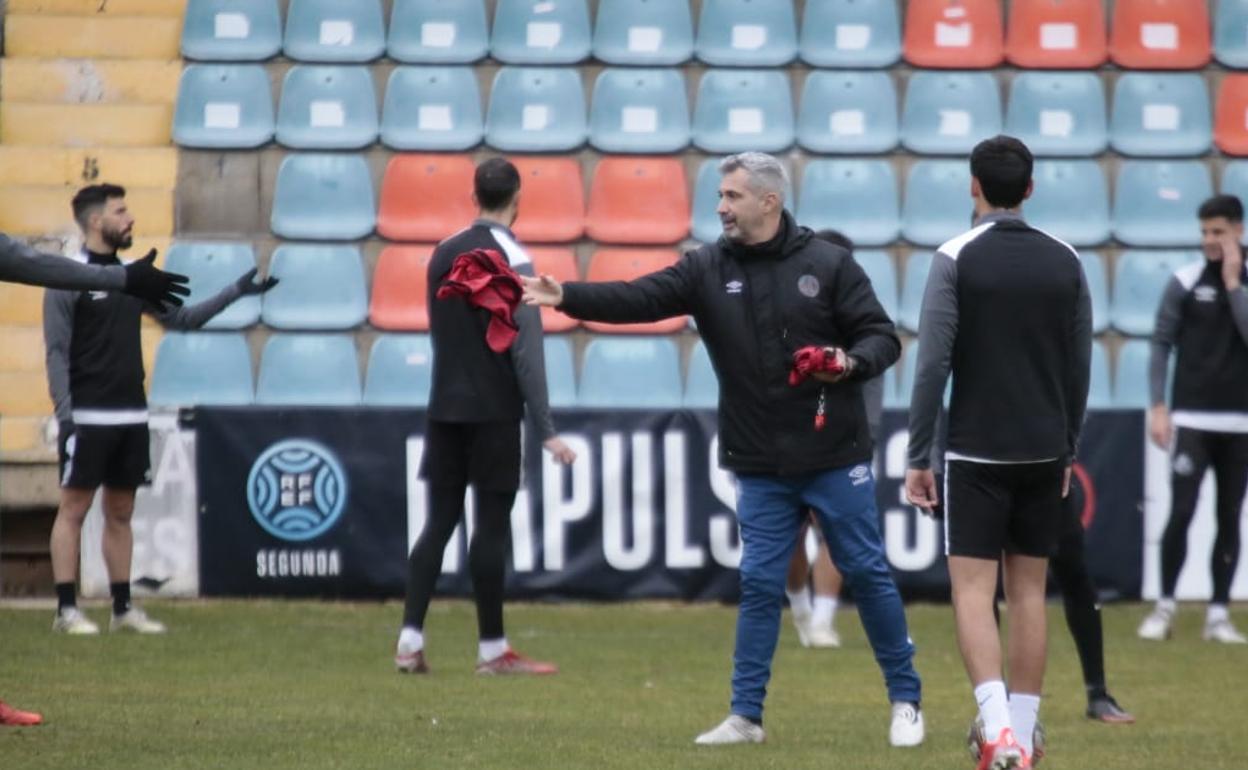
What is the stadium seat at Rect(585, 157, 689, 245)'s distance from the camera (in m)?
14.0

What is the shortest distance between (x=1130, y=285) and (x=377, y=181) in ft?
16.7

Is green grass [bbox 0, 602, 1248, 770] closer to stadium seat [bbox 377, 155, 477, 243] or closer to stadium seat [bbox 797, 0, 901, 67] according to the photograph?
stadium seat [bbox 377, 155, 477, 243]

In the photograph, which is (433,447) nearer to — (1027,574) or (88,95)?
(1027,574)

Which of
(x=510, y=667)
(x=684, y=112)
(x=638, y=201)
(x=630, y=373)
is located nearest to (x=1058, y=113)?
(x=684, y=112)

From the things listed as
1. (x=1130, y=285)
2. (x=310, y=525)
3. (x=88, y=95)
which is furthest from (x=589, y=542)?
(x=88, y=95)

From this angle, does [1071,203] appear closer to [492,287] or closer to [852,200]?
[852,200]

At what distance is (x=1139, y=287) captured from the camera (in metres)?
14.1

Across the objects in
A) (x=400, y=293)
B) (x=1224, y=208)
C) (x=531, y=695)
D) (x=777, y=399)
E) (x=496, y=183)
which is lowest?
(x=531, y=695)

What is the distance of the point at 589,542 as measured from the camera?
40.2ft

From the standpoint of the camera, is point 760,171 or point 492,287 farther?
point 760,171

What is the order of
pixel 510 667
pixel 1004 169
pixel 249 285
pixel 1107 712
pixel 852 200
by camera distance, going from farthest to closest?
1. pixel 852 200
2. pixel 249 285
3. pixel 510 667
4. pixel 1107 712
5. pixel 1004 169

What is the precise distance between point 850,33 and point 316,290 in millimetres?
4212

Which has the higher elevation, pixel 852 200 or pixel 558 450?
pixel 852 200

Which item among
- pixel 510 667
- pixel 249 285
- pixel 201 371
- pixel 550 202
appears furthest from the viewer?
pixel 550 202
